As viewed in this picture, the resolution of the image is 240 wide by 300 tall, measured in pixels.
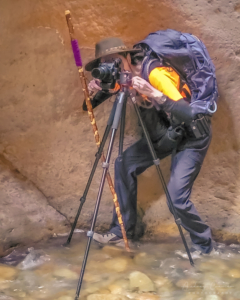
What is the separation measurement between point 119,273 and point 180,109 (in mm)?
1045

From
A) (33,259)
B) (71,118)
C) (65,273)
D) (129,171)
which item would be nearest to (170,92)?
(129,171)

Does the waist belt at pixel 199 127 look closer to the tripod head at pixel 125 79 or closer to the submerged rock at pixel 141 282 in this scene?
the tripod head at pixel 125 79

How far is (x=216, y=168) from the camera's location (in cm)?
245

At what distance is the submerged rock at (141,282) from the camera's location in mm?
1833

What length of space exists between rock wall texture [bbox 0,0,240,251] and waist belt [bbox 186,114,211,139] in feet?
1.44

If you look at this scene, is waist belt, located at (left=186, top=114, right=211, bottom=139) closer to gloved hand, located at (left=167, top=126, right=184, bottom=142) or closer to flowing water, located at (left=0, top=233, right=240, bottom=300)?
gloved hand, located at (left=167, top=126, right=184, bottom=142)

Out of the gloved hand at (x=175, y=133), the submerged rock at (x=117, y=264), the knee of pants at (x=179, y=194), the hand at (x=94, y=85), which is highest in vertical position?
the hand at (x=94, y=85)

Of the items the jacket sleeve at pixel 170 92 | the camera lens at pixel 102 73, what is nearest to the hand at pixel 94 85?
the camera lens at pixel 102 73

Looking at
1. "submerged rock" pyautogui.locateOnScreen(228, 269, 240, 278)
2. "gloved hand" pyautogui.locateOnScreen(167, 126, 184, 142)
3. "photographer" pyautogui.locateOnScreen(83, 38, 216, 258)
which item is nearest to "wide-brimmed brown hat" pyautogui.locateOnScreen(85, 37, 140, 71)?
"photographer" pyautogui.locateOnScreen(83, 38, 216, 258)

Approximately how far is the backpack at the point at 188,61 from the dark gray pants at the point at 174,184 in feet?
0.95

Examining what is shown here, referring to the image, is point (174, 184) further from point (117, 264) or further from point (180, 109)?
point (117, 264)

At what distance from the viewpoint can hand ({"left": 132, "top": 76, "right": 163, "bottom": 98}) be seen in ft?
5.87

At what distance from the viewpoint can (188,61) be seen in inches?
72.2

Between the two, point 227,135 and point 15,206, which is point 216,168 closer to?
point 227,135
